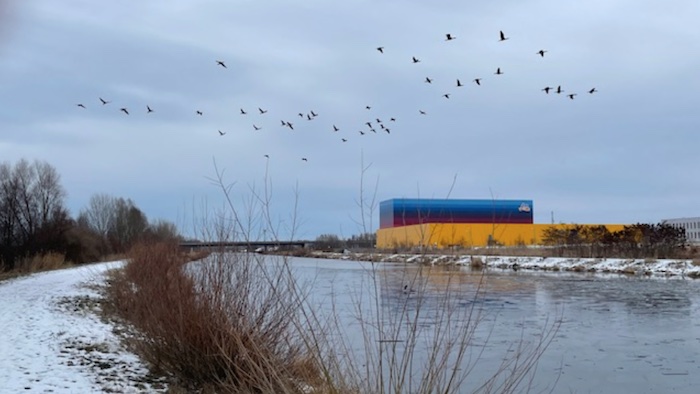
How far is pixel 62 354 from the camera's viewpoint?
9.37 meters

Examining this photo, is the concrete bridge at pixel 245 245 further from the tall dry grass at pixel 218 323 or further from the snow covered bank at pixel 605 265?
the snow covered bank at pixel 605 265

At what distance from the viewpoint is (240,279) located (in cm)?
767

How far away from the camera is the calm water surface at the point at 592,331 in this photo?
920cm

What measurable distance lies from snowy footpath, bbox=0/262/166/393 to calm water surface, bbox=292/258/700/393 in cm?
294

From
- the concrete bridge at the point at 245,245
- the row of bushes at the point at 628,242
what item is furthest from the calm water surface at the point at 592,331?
the row of bushes at the point at 628,242

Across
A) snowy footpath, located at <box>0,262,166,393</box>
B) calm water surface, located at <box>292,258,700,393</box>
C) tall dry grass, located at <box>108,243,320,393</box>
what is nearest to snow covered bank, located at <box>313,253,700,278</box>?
calm water surface, located at <box>292,258,700,393</box>

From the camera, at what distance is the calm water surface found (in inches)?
362

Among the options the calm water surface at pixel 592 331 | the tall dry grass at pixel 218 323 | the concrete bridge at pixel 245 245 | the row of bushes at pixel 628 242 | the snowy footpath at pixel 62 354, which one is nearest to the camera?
the concrete bridge at pixel 245 245

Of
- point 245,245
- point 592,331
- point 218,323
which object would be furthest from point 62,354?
point 592,331

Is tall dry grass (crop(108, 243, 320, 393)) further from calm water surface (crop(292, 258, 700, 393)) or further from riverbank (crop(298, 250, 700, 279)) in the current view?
riverbank (crop(298, 250, 700, 279))

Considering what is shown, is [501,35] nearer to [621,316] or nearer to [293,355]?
[293,355]

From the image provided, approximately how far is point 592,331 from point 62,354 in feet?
35.1

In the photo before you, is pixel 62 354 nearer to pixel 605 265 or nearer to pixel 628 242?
pixel 605 265

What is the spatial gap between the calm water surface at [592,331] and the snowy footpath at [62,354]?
9.65 ft
